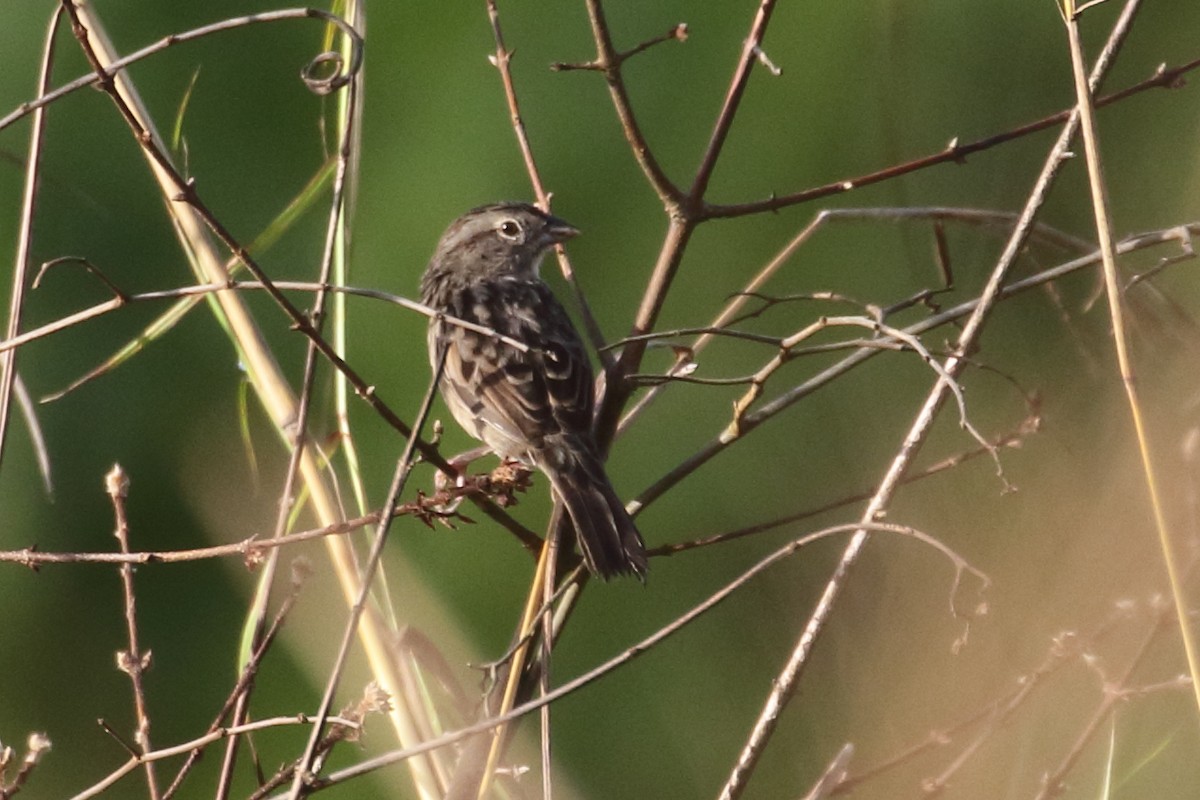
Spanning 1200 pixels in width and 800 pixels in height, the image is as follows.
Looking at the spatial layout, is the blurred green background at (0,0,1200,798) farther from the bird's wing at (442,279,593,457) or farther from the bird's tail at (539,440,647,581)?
the bird's tail at (539,440,647,581)

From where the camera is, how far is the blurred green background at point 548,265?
15.1 feet

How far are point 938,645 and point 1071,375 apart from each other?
1669 mm

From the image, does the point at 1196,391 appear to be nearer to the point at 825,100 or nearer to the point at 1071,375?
the point at 1071,375

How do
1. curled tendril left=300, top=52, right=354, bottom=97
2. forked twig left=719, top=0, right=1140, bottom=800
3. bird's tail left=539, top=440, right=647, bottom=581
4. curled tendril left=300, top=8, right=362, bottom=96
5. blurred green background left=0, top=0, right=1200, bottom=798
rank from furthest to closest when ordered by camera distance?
1. blurred green background left=0, top=0, right=1200, bottom=798
2. bird's tail left=539, top=440, right=647, bottom=581
3. curled tendril left=300, top=52, right=354, bottom=97
4. curled tendril left=300, top=8, right=362, bottom=96
5. forked twig left=719, top=0, right=1140, bottom=800

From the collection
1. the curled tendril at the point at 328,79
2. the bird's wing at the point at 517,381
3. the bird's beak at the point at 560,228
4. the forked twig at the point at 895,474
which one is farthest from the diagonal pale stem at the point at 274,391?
the bird's beak at the point at 560,228

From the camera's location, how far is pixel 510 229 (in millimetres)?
5102

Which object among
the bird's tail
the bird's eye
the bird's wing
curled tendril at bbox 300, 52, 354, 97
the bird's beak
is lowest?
the bird's tail

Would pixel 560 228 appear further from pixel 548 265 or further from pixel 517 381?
pixel 548 265

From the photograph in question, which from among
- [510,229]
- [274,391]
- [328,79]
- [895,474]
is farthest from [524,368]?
[895,474]

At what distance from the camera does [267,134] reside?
18.2 feet

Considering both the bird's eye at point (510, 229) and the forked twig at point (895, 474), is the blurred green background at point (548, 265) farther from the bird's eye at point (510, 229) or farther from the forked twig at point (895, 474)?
the forked twig at point (895, 474)

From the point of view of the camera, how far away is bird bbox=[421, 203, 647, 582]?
10.5 ft

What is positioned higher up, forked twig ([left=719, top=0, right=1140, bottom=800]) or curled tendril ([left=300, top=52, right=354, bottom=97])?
curled tendril ([left=300, top=52, right=354, bottom=97])

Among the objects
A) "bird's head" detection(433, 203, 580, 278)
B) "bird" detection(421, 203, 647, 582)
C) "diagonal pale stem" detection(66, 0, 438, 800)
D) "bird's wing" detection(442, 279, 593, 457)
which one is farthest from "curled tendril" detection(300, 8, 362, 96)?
"bird's head" detection(433, 203, 580, 278)
